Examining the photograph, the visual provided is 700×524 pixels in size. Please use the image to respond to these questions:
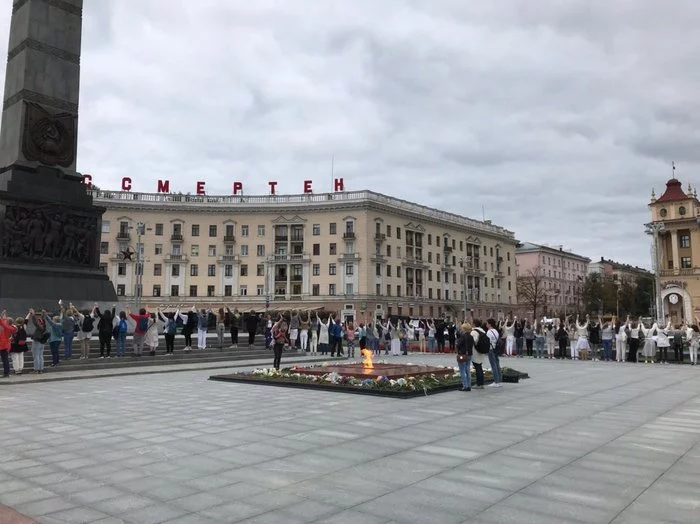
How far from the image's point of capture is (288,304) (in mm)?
77375

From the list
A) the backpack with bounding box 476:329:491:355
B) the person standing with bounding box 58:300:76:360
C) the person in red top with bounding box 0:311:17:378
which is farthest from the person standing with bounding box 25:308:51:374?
the backpack with bounding box 476:329:491:355

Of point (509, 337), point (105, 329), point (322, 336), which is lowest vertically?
point (509, 337)

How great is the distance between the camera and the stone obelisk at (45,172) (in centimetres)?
2172

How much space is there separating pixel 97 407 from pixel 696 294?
9284 centimetres

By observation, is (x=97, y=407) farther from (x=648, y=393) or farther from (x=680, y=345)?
(x=680, y=345)

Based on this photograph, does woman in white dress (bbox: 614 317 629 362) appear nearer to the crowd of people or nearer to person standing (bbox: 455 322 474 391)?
the crowd of people

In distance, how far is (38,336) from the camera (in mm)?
16531

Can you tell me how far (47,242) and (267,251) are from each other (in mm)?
57428

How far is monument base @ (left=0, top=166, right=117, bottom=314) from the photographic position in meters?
21.3

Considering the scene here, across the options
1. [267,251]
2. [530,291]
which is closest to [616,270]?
Answer: [530,291]

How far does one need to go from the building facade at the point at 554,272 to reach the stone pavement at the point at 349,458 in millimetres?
106065

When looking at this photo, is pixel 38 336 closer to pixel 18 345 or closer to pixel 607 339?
pixel 18 345

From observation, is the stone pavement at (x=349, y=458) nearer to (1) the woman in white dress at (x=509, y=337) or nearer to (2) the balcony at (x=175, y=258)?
(1) the woman in white dress at (x=509, y=337)

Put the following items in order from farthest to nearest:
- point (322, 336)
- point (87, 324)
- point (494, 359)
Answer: point (322, 336)
point (87, 324)
point (494, 359)
